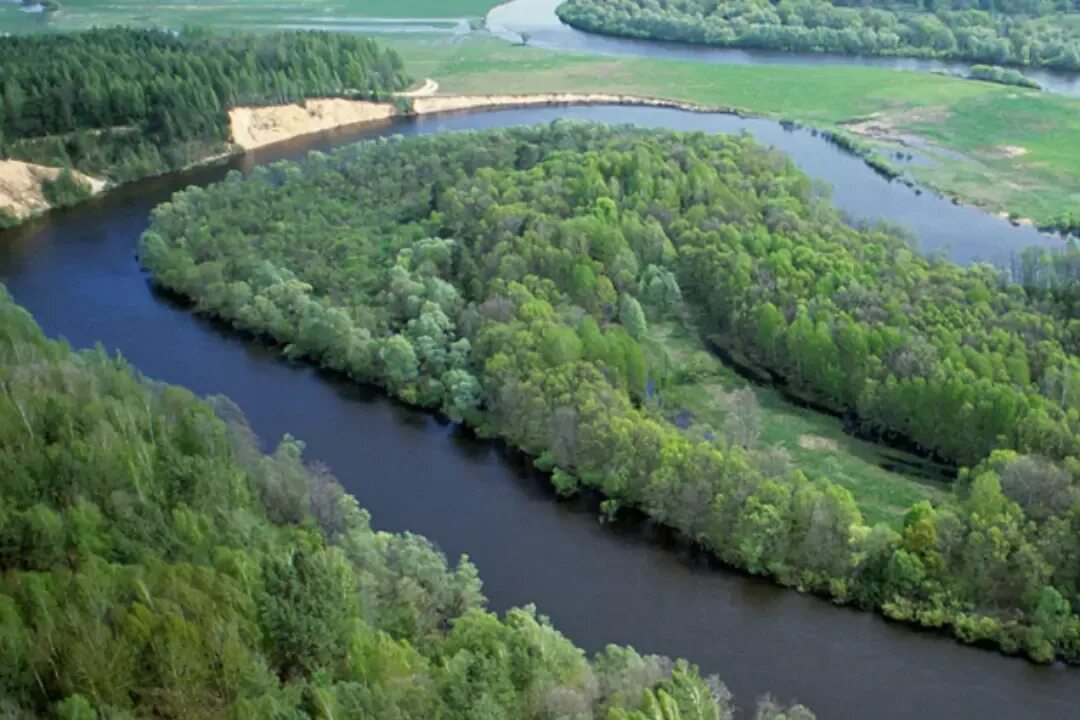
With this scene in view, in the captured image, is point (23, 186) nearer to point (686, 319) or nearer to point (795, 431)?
point (686, 319)

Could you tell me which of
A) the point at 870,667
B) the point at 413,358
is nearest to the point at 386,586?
the point at 870,667

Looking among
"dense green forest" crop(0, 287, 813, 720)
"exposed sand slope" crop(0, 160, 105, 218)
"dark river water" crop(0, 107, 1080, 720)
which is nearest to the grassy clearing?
"dark river water" crop(0, 107, 1080, 720)

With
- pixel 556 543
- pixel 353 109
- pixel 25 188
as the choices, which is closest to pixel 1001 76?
pixel 353 109

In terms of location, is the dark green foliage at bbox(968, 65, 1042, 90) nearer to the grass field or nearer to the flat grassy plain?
the flat grassy plain

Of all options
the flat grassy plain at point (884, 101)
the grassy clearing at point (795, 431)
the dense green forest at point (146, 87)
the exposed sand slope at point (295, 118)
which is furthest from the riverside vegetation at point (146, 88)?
the grassy clearing at point (795, 431)

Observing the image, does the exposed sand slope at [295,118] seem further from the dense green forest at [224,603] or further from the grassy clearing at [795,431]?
the dense green forest at [224,603]
